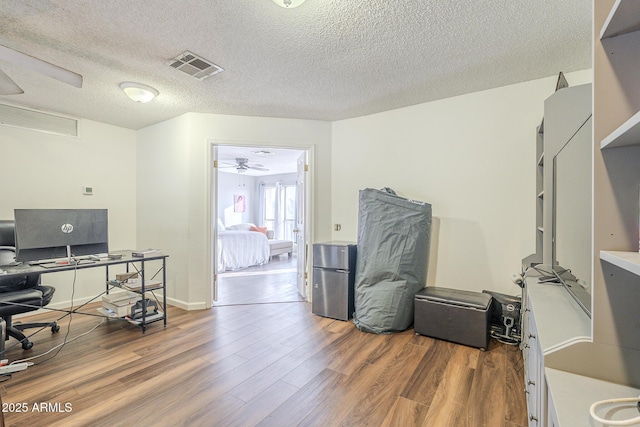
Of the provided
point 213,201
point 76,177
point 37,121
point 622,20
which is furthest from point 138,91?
point 622,20

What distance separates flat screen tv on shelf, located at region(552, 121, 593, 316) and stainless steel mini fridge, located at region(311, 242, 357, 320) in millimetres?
1823

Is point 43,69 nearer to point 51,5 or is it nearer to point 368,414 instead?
point 51,5

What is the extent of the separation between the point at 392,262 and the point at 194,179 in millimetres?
2519

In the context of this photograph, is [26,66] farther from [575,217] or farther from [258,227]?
[258,227]

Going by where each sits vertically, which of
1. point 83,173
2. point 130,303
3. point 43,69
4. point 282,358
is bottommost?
point 282,358

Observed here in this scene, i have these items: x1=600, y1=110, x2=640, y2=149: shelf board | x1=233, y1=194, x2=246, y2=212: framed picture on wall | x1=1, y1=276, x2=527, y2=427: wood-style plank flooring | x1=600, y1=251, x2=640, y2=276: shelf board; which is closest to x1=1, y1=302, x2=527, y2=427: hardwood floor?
x1=1, y1=276, x2=527, y2=427: wood-style plank flooring

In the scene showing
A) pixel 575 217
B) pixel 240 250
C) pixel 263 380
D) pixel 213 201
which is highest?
pixel 213 201

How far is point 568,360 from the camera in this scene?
883mm

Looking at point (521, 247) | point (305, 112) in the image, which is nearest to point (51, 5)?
point (305, 112)

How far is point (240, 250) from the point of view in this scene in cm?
604

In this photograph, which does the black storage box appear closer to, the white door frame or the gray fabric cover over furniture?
the gray fabric cover over furniture

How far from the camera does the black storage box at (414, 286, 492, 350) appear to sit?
245cm

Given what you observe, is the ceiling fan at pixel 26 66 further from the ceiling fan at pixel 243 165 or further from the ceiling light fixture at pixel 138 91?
the ceiling fan at pixel 243 165

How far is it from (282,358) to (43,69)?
2.53 m
